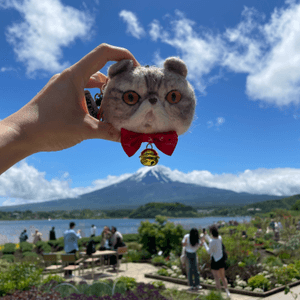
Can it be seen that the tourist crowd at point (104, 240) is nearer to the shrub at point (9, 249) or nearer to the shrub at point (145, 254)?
the shrub at point (9, 249)

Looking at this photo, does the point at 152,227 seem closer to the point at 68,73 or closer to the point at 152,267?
the point at 152,267

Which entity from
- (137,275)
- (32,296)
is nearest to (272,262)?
(137,275)

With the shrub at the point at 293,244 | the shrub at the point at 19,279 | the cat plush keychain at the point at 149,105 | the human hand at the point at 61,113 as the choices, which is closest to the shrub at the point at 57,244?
the shrub at the point at 19,279

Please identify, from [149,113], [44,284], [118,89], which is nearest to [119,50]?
[118,89]

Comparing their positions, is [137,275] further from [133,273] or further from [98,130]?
[98,130]

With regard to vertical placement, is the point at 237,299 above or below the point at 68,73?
below

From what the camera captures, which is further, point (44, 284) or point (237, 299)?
point (237, 299)

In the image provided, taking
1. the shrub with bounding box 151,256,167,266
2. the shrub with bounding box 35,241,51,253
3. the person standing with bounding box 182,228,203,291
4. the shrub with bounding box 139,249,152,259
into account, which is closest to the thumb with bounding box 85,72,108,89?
the person standing with bounding box 182,228,203,291
